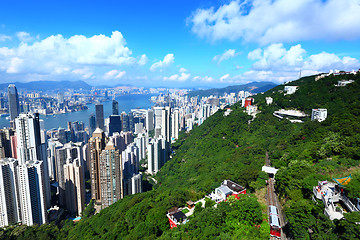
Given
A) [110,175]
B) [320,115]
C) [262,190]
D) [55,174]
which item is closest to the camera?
[262,190]

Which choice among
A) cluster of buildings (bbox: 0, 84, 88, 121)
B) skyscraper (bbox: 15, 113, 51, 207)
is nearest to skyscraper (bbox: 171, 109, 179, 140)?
skyscraper (bbox: 15, 113, 51, 207)

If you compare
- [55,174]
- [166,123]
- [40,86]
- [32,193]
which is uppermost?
[40,86]

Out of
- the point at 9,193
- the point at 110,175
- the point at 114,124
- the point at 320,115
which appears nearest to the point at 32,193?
the point at 9,193

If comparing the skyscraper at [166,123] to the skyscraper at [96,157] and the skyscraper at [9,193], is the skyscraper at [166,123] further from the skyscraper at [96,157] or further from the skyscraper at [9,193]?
the skyscraper at [9,193]

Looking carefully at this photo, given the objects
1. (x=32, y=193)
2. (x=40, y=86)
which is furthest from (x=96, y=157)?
(x=40, y=86)

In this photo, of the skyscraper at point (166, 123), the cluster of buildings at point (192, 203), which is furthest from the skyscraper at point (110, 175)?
the skyscraper at point (166, 123)

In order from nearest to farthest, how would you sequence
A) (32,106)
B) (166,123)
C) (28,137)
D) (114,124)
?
1. (28,137)
2. (166,123)
3. (114,124)
4. (32,106)

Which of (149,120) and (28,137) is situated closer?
(28,137)

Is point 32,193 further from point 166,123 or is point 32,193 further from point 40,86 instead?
point 40,86

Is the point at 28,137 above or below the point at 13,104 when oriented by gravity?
below

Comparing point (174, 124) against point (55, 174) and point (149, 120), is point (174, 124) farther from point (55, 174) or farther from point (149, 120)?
point (55, 174)
